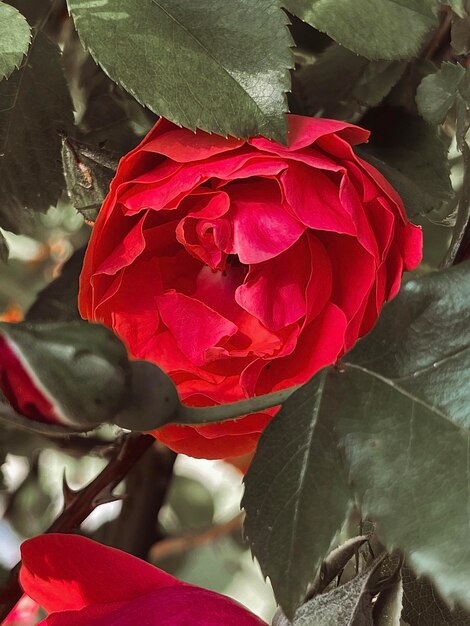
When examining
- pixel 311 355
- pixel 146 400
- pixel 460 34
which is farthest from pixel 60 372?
pixel 460 34

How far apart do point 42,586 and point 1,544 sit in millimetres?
215

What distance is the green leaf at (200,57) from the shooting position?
304 mm

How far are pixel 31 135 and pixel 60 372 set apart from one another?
208 mm

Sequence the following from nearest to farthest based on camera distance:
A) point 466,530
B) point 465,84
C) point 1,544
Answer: point 466,530 < point 465,84 < point 1,544

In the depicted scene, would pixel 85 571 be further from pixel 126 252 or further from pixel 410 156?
pixel 410 156

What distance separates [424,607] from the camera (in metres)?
0.31

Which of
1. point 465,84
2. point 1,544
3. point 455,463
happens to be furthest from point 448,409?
point 1,544

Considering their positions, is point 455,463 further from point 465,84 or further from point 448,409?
point 465,84

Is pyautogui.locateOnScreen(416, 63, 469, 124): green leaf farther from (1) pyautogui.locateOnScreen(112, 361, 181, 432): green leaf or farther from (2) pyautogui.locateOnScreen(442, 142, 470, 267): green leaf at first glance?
(1) pyautogui.locateOnScreen(112, 361, 181, 432): green leaf

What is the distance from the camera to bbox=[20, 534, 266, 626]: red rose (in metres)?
0.28

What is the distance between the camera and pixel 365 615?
0.27 metres

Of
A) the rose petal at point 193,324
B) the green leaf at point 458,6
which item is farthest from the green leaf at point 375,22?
the rose petal at point 193,324

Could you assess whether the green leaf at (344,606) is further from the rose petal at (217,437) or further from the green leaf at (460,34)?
the green leaf at (460,34)

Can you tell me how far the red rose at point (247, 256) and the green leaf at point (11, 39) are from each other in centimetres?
5
